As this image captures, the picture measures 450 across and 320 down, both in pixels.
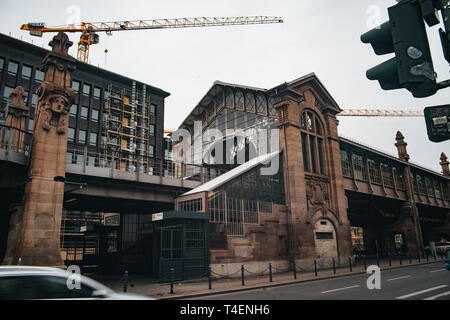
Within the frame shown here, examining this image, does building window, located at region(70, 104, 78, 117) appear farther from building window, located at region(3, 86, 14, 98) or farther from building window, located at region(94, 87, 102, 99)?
building window, located at region(3, 86, 14, 98)

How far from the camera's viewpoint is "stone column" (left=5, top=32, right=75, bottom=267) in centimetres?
1658

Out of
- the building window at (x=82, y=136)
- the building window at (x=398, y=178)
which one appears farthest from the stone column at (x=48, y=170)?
the building window at (x=398, y=178)

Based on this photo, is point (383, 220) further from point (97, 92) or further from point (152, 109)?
point (97, 92)

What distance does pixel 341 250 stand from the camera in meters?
30.4

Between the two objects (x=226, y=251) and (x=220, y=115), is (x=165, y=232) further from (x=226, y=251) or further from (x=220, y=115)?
(x=220, y=115)

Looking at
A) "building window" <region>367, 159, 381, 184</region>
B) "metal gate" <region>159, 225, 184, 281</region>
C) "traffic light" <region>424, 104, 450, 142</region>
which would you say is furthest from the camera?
"building window" <region>367, 159, 381, 184</region>

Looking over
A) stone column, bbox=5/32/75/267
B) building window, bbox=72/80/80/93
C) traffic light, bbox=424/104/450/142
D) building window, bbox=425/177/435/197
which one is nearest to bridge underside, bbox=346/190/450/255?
building window, bbox=425/177/435/197

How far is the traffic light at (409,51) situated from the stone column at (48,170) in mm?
17770

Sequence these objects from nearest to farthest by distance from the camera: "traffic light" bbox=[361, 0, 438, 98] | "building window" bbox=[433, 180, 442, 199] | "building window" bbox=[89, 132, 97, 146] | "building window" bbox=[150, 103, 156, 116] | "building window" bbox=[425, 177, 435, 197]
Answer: "traffic light" bbox=[361, 0, 438, 98] < "building window" bbox=[89, 132, 97, 146] < "building window" bbox=[425, 177, 435, 197] < "building window" bbox=[433, 180, 442, 199] < "building window" bbox=[150, 103, 156, 116]

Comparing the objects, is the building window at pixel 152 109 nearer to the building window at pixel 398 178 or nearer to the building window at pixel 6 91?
the building window at pixel 6 91

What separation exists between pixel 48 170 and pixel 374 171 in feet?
124

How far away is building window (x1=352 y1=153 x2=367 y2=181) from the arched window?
26.3 ft

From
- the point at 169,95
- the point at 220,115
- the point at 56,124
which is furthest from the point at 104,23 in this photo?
the point at 56,124

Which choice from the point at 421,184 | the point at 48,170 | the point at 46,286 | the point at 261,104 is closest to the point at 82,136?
the point at 261,104
